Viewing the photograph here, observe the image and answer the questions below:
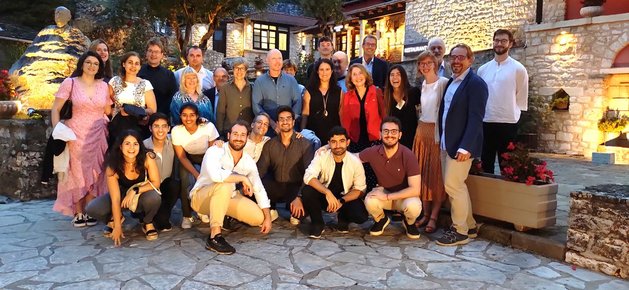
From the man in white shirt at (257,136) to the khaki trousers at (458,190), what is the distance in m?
1.83

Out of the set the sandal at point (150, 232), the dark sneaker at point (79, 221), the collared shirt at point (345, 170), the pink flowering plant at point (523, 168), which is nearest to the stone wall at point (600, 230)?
the pink flowering plant at point (523, 168)

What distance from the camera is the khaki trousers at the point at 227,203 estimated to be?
13.7 feet

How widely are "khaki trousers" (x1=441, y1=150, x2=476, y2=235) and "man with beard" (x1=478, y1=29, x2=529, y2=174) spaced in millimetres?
758

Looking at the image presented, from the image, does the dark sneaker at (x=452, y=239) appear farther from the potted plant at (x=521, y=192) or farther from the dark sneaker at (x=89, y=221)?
the dark sneaker at (x=89, y=221)

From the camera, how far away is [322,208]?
4672 mm

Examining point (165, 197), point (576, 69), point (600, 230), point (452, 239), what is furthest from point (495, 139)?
point (576, 69)

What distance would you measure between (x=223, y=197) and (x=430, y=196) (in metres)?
2.06

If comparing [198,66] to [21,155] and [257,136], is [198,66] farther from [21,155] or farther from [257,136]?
[21,155]

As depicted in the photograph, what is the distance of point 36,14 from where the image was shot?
73.8 feet

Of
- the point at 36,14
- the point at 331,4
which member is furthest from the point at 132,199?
the point at 36,14

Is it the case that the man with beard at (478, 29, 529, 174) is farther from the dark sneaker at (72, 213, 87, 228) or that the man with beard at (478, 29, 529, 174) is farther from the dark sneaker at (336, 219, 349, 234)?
the dark sneaker at (72, 213, 87, 228)

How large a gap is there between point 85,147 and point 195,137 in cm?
112

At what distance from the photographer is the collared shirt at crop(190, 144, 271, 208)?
4.25 m

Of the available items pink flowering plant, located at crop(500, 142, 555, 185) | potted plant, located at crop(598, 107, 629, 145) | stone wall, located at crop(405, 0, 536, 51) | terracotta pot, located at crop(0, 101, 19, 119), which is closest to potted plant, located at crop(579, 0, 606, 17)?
stone wall, located at crop(405, 0, 536, 51)
